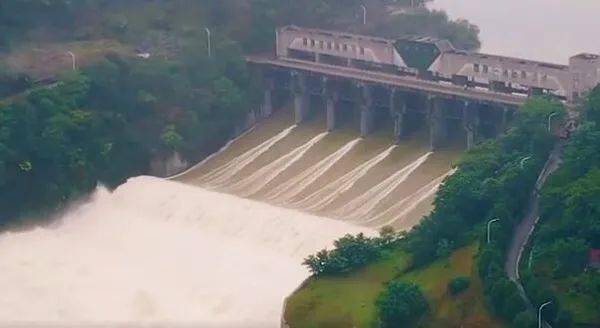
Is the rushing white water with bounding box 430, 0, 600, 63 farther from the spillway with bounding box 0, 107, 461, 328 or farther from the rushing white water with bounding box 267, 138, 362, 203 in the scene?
the rushing white water with bounding box 267, 138, 362, 203

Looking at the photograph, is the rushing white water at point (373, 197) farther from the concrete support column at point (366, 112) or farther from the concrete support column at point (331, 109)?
the concrete support column at point (331, 109)

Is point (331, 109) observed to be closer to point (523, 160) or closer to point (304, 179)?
point (304, 179)

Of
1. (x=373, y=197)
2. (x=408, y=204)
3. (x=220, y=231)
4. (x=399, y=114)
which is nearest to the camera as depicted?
(x=408, y=204)

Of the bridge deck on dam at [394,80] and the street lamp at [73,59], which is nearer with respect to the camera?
the bridge deck on dam at [394,80]

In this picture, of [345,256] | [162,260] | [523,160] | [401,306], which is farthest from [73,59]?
[401,306]

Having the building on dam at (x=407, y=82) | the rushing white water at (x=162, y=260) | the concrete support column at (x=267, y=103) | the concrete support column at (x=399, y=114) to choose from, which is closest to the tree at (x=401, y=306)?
the rushing white water at (x=162, y=260)

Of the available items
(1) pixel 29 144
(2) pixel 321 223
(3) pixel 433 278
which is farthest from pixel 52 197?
(3) pixel 433 278

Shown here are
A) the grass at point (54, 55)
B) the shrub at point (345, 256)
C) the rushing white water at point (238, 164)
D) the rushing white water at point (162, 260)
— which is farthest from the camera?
the grass at point (54, 55)

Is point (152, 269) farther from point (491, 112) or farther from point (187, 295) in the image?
point (491, 112)
